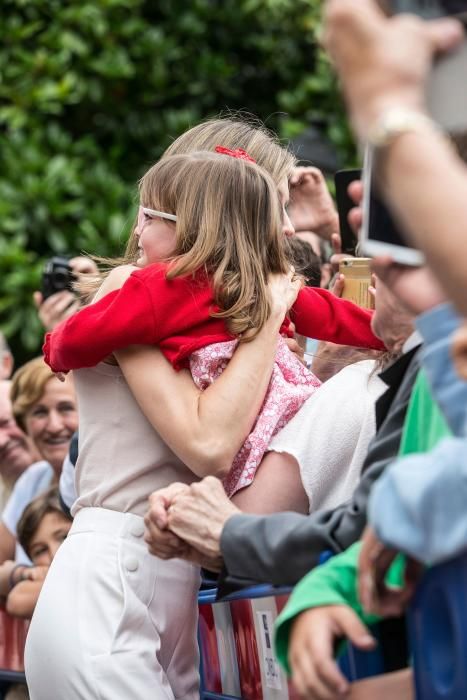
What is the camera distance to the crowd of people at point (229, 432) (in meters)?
1.59

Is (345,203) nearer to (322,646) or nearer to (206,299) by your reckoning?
(206,299)

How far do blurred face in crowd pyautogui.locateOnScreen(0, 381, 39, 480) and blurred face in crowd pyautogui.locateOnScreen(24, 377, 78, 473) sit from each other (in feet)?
Result: 1.04

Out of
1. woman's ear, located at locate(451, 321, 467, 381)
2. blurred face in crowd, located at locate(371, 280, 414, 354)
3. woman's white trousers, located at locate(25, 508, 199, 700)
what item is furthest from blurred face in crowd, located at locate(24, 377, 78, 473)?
woman's ear, located at locate(451, 321, 467, 381)

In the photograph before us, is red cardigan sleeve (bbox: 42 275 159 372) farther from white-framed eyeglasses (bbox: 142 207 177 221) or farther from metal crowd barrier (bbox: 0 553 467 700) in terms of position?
metal crowd barrier (bbox: 0 553 467 700)

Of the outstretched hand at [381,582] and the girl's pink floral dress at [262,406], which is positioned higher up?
the outstretched hand at [381,582]

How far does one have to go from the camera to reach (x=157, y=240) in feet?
8.68

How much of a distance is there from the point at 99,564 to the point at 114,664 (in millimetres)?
203

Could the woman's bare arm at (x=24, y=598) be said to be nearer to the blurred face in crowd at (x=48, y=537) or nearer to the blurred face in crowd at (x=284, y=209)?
the blurred face in crowd at (x=48, y=537)

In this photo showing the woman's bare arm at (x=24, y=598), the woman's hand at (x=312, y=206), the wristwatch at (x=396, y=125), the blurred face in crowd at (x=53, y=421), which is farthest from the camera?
the blurred face in crowd at (x=53, y=421)

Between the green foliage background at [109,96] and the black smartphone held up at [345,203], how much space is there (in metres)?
3.56

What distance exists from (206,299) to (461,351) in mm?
1187

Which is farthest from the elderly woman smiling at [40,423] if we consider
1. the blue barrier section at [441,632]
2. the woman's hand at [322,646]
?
the blue barrier section at [441,632]

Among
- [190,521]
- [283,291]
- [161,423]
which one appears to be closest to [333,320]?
[283,291]

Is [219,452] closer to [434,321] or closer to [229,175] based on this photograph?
[229,175]
